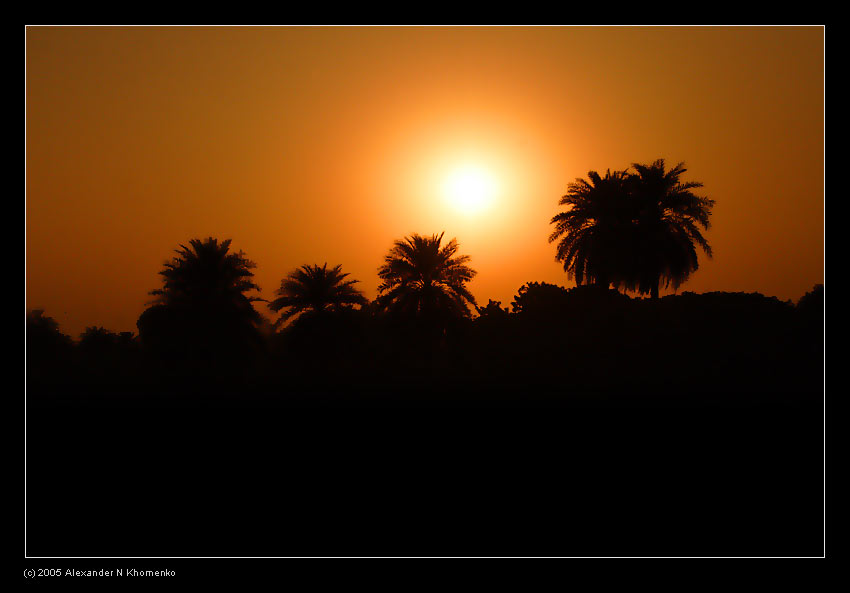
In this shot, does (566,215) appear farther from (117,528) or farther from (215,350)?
(117,528)

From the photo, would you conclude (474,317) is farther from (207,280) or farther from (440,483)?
(440,483)

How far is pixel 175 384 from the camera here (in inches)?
1613

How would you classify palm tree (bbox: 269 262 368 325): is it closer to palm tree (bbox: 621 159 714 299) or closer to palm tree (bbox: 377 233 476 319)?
palm tree (bbox: 377 233 476 319)

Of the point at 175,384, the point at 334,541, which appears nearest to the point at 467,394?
the point at 175,384

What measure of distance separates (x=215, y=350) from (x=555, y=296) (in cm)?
2242

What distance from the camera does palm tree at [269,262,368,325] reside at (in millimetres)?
49469

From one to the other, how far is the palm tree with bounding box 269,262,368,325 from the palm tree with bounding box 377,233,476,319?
2.16 meters

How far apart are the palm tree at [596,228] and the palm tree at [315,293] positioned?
13.9 meters

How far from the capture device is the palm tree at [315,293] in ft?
162

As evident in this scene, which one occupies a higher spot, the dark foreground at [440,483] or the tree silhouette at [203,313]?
the tree silhouette at [203,313]

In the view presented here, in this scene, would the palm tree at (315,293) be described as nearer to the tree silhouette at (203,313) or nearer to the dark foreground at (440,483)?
the tree silhouette at (203,313)

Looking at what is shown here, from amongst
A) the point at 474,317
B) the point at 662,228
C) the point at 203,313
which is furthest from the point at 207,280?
the point at 662,228

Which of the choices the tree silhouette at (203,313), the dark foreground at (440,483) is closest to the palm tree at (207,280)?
the tree silhouette at (203,313)

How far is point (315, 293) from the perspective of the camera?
4966 cm
